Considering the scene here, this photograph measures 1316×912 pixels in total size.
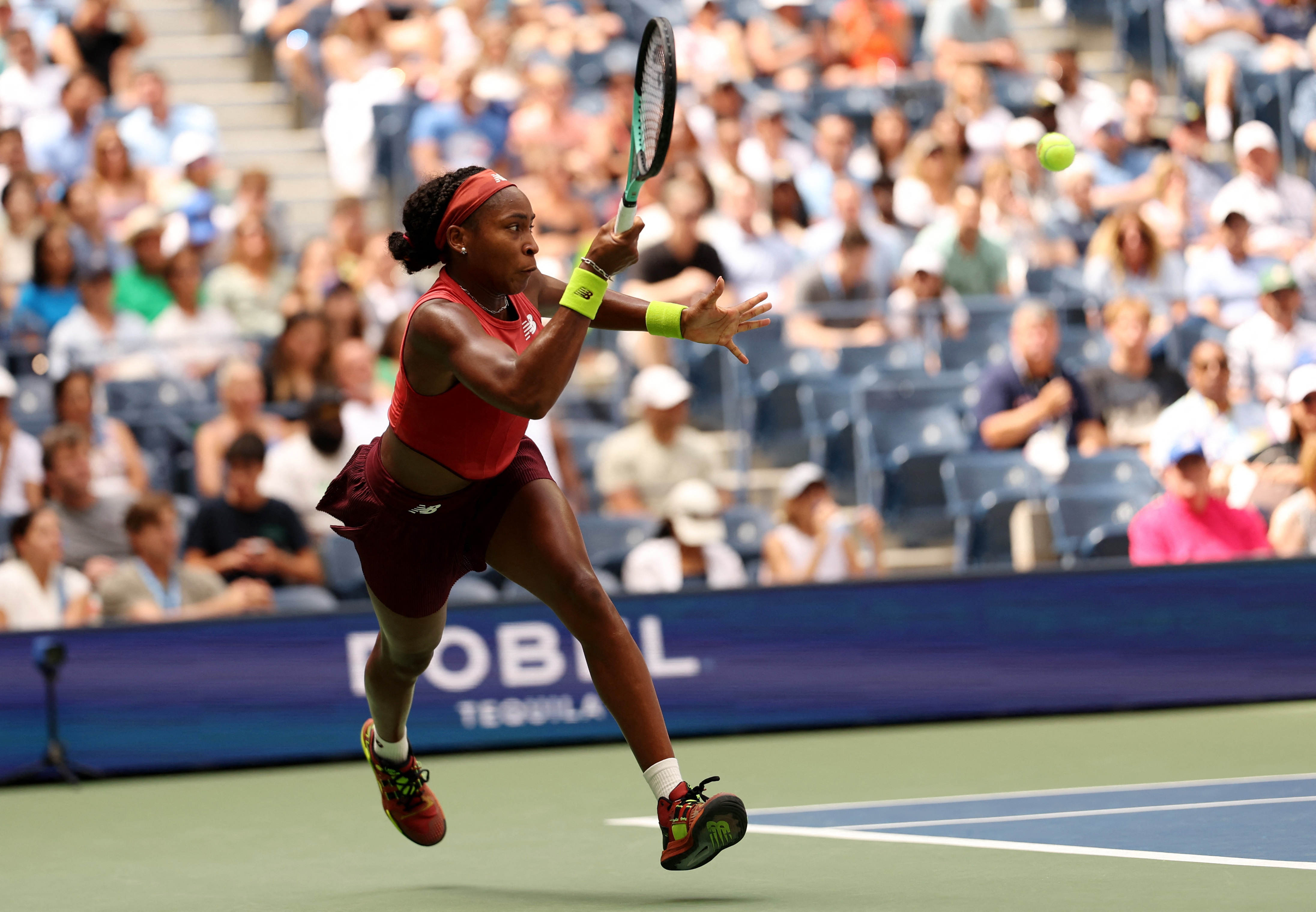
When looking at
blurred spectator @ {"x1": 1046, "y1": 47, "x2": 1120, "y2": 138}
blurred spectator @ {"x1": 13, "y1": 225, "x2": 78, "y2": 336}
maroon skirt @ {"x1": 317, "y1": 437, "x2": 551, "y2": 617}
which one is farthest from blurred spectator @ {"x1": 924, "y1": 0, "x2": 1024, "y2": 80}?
maroon skirt @ {"x1": 317, "y1": 437, "x2": 551, "y2": 617}

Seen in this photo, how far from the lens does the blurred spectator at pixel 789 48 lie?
12.6m

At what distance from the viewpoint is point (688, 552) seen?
8031mm

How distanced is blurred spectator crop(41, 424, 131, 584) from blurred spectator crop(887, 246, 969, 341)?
4251 millimetres

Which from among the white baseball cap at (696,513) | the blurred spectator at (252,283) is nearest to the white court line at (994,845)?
the white baseball cap at (696,513)

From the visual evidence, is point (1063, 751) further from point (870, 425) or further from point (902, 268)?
point (902, 268)

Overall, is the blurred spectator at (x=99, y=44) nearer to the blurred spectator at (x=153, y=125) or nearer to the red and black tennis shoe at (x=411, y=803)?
Result: the blurred spectator at (x=153, y=125)

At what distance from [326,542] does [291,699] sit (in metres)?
1.06

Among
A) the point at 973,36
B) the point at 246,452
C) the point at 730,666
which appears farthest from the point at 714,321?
the point at 973,36

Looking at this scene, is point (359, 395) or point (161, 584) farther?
point (359, 395)

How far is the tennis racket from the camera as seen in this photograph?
4.18m

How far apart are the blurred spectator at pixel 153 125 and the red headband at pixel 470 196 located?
715cm

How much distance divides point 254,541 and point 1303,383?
4.99 meters

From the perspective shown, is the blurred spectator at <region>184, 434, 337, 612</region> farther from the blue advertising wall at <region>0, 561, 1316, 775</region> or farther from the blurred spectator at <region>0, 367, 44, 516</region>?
the blurred spectator at <region>0, 367, 44, 516</region>

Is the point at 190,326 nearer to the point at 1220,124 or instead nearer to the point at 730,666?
the point at 730,666
